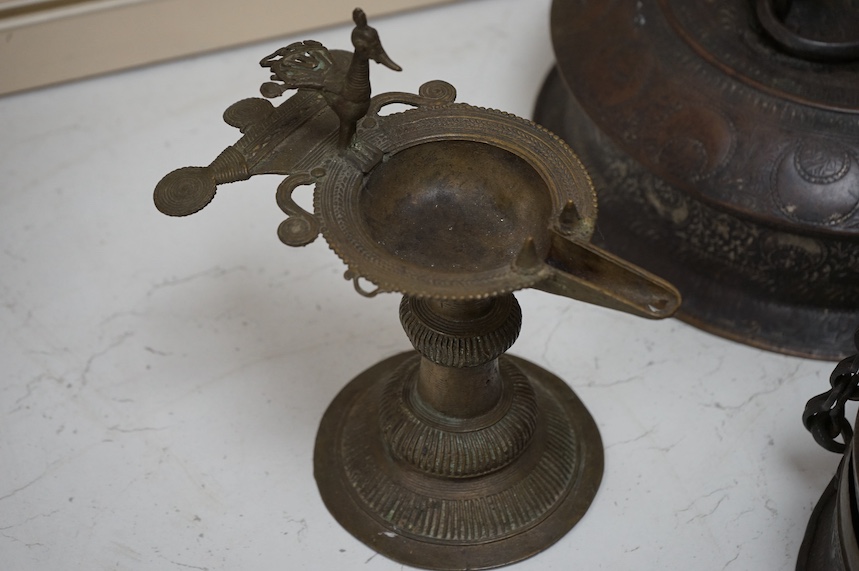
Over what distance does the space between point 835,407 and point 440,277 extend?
2.81 ft

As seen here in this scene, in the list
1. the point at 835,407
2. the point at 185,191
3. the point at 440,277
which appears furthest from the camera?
the point at 835,407

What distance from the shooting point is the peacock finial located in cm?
191

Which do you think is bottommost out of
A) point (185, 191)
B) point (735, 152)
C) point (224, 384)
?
point (224, 384)

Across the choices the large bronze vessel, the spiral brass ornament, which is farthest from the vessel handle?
the spiral brass ornament

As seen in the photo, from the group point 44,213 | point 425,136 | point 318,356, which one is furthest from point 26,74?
point 425,136

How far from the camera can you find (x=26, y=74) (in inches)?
124

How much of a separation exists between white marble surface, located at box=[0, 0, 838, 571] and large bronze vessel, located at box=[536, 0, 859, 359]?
134 mm

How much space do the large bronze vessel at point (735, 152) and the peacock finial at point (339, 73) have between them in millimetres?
843

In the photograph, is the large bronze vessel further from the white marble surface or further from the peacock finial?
the peacock finial

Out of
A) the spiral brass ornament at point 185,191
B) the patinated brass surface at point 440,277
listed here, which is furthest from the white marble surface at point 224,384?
the spiral brass ornament at point 185,191

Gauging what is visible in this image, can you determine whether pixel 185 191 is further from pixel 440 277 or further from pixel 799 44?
pixel 799 44

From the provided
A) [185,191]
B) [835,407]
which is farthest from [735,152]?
[185,191]

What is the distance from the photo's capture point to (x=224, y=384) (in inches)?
101

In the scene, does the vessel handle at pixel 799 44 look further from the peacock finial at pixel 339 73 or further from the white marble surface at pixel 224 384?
the peacock finial at pixel 339 73
